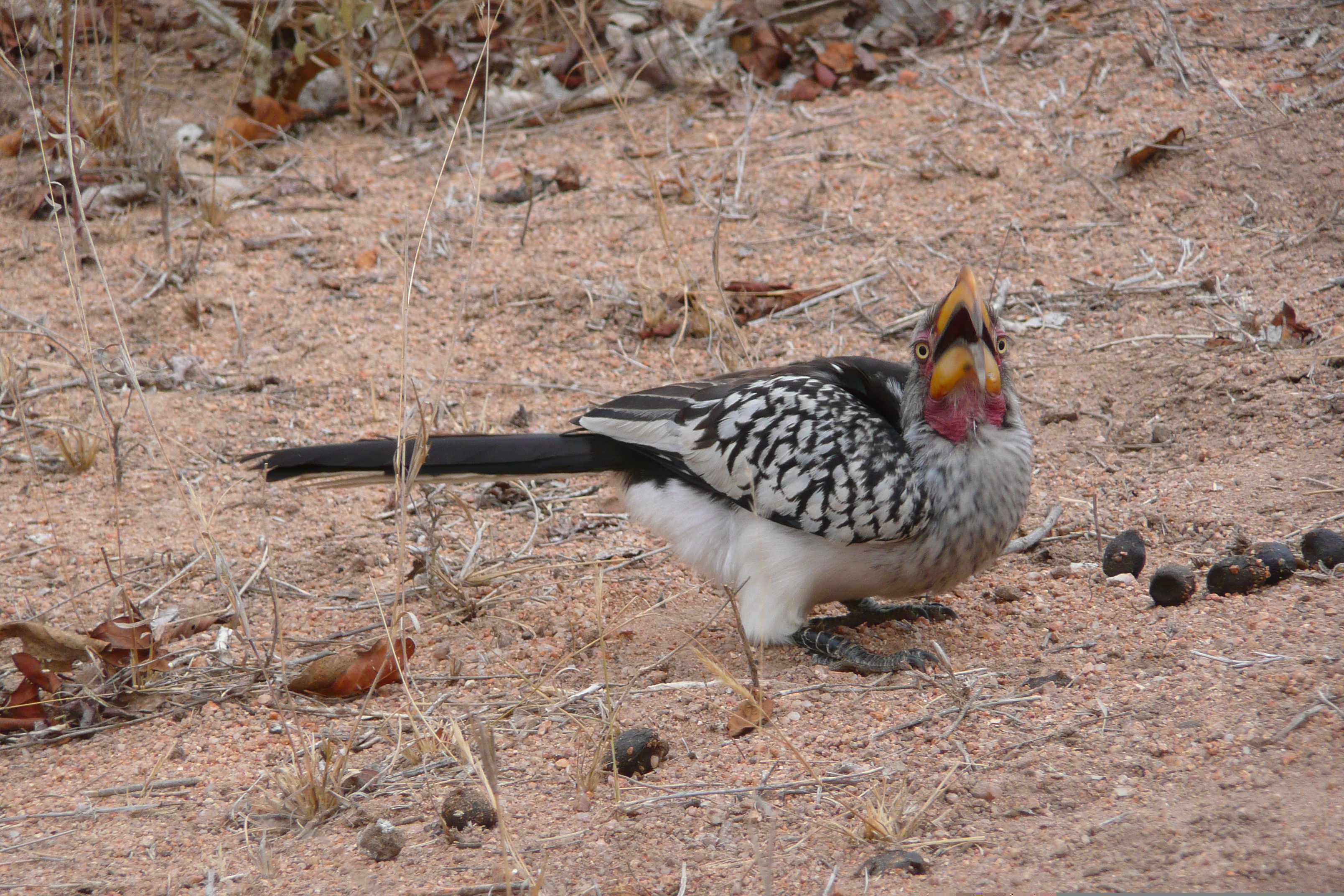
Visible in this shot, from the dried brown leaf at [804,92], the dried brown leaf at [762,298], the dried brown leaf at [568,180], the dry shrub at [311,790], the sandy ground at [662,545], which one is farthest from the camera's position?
the dried brown leaf at [804,92]

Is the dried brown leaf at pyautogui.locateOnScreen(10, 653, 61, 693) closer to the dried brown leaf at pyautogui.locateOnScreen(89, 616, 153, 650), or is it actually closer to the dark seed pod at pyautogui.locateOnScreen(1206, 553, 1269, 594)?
the dried brown leaf at pyautogui.locateOnScreen(89, 616, 153, 650)

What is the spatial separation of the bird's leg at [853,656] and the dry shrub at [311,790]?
1.29 meters

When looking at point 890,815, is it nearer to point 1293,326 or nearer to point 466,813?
point 466,813

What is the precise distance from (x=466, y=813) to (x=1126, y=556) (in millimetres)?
1950

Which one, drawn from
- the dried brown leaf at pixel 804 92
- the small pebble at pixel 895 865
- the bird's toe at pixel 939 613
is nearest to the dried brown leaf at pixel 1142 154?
the dried brown leaf at pixel 804 92

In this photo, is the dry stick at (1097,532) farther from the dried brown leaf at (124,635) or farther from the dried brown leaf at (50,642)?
the dried brown leaf at (50,642)

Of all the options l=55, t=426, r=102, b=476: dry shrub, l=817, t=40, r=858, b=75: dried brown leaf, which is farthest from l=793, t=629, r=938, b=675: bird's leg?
l=817, t=40, r=858, b=75: dried brown leaf

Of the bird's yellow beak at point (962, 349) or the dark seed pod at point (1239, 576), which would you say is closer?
the dark seed pod at point (1239, 576)

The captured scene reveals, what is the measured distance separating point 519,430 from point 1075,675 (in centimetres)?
239

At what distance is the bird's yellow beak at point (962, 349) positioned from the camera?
3.15 metres

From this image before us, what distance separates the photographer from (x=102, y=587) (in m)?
3.69

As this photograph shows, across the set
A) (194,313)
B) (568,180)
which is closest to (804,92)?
(568,180)

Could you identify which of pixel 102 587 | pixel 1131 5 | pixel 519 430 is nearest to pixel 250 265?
pixel 519 430

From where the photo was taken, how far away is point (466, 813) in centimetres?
242
